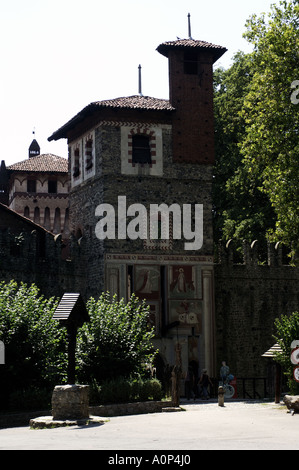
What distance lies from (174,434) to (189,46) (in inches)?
929

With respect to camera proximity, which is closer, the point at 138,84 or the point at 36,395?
the point at 36,395

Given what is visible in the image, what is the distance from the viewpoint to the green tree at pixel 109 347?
77.7 ft

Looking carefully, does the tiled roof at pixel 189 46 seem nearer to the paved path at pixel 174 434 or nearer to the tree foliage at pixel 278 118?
the tree foliage at pixel 278 118

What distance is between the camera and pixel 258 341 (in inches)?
1479

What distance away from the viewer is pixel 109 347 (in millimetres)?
23906

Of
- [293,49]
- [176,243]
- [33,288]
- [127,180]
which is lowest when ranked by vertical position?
[33,288]

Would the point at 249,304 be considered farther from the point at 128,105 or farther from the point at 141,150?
the point at 128,105

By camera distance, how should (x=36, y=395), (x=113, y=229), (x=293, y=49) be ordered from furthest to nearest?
1. (x=113, y=229)
2. (x=293, y=49)
3. (x=36, y=395)

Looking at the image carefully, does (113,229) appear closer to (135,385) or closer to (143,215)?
(143,215)

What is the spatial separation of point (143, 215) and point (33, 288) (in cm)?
1038

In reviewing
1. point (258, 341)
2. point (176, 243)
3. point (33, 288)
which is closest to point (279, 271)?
point (258, 341)

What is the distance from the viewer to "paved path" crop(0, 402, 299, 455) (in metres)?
13.0

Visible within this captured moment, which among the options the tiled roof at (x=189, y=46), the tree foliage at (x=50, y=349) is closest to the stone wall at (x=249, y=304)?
the tiled roof at (x=189, y=46)
